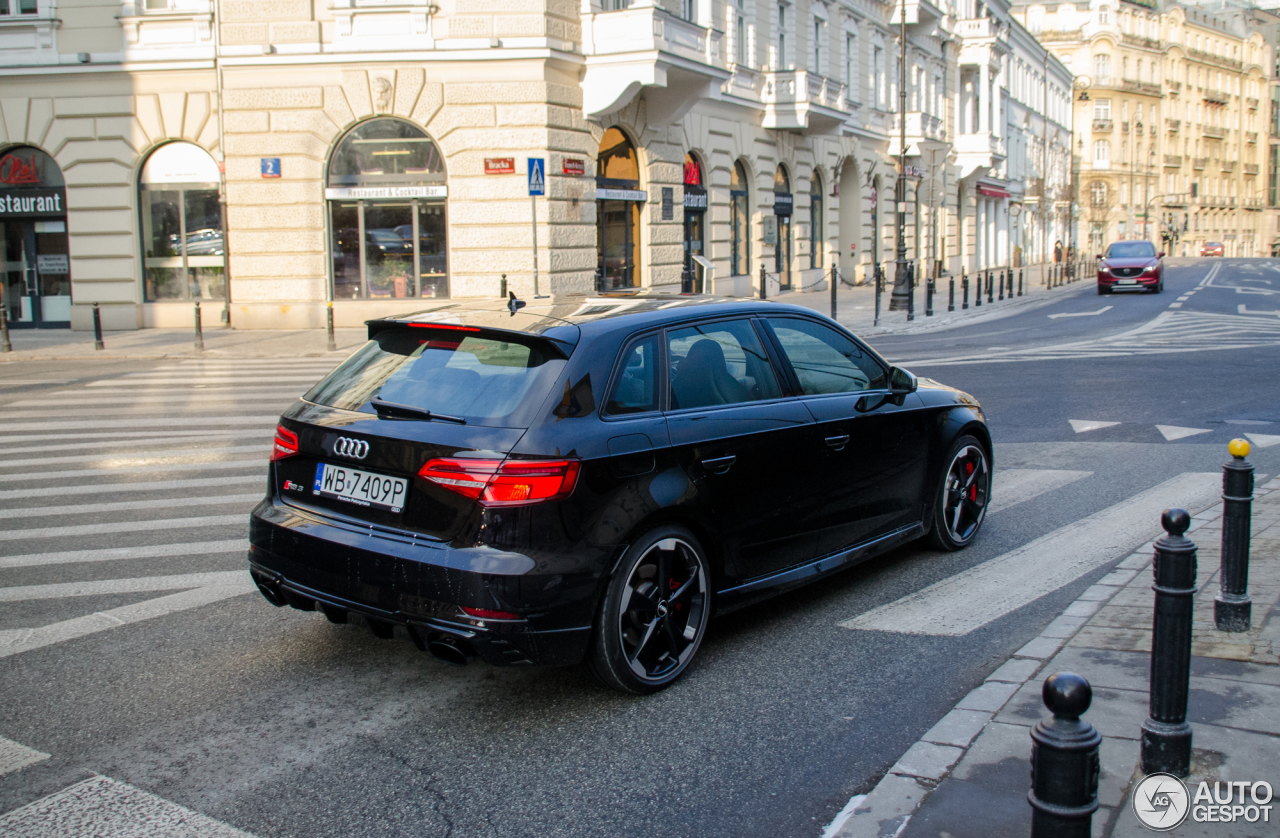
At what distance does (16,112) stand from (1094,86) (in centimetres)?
10188

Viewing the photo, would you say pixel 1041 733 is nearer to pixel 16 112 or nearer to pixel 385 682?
pixel 385 682

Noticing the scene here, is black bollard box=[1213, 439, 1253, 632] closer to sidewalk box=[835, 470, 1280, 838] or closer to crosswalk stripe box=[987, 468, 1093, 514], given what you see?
sidewalk box=[835, 470, 1280, 838]

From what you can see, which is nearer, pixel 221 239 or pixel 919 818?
pixel 919 818

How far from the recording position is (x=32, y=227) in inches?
914

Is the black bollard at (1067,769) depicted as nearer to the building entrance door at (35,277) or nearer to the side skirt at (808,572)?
the side skirt at (808,572)

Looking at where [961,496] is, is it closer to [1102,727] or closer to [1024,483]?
[1024,483]

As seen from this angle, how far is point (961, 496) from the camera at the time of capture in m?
6.39

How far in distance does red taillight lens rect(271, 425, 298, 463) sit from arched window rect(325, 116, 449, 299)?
59.9 feet

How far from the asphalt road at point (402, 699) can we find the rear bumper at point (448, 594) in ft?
1.04

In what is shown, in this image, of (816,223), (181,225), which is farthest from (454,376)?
(816,223)

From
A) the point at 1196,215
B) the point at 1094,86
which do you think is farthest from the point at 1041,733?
the point at 1196,215

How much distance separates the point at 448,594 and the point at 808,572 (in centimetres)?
185

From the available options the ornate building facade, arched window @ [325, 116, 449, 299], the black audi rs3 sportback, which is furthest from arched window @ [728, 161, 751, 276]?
the black audi rs3 sportback

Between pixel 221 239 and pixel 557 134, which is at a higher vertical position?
pixel 557 134
